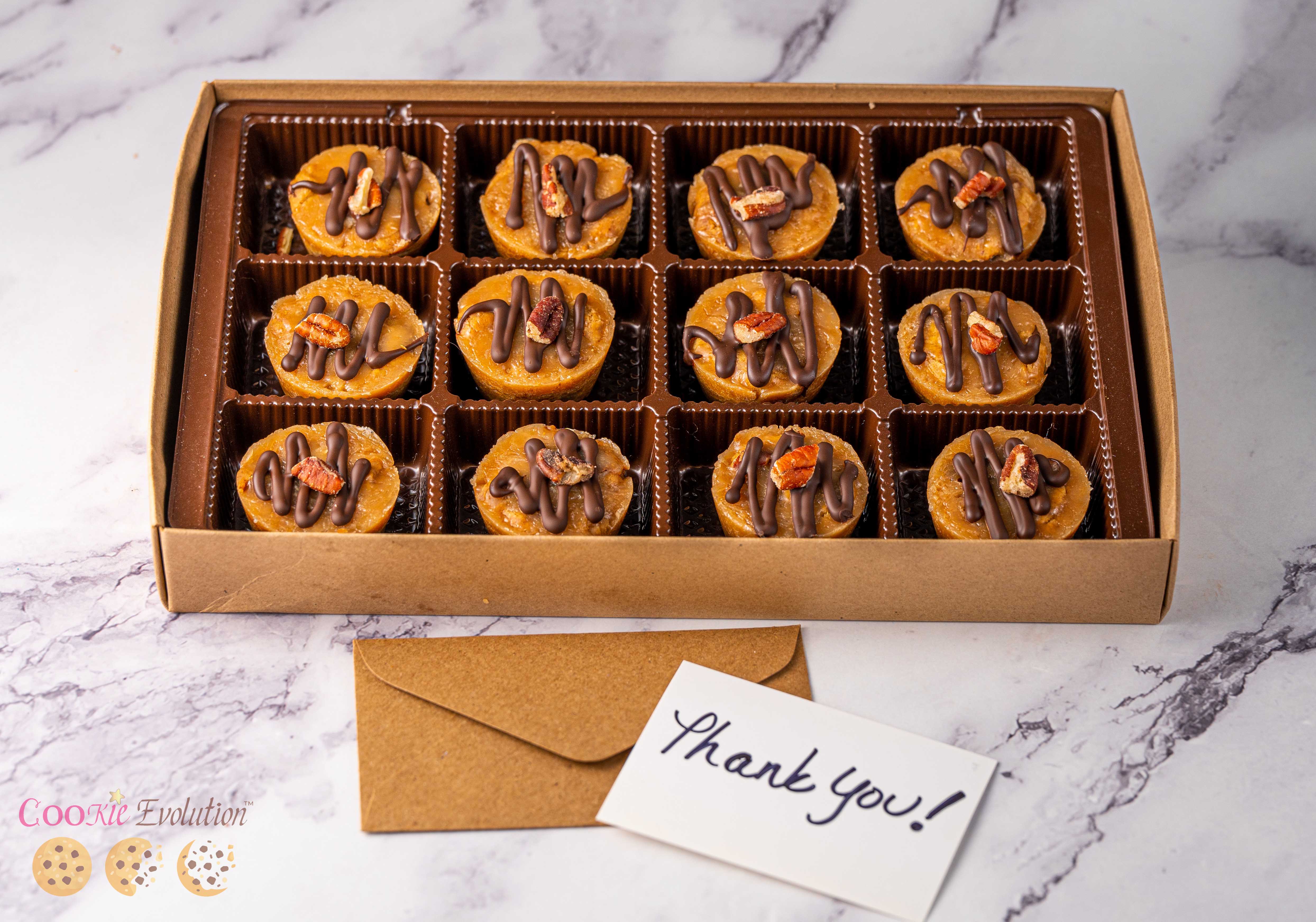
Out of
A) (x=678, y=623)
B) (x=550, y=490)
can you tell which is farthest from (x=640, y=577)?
(x=550, y=490)

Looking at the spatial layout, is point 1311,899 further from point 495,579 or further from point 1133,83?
point 1133,83

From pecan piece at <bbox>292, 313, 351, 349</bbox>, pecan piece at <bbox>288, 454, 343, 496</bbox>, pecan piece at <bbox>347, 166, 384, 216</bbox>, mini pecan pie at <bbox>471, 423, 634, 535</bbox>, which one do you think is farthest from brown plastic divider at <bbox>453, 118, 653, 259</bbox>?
pecan piece at <bbox>288, 454, 343, 496</bbox>

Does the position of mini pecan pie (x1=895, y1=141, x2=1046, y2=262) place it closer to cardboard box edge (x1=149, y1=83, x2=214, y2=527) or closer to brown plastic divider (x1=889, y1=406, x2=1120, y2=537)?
brown plastic divider (x1=889, y1=406, x2=1120, y2=537)

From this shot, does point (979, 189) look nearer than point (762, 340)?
No

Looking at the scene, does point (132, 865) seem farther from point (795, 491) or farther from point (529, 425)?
point (795, 491)

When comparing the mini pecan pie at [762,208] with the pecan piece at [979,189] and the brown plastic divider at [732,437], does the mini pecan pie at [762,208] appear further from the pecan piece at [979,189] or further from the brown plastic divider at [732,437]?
the brown plastic divider at [732,437]

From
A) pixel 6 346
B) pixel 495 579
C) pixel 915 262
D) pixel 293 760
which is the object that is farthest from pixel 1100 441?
pixel 6 346
